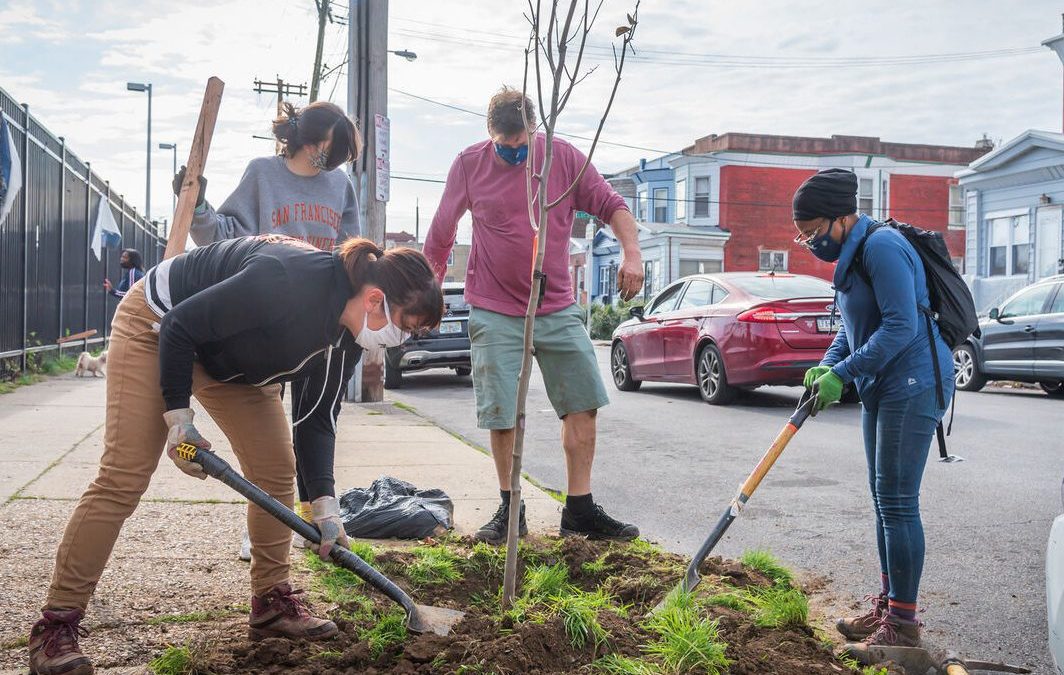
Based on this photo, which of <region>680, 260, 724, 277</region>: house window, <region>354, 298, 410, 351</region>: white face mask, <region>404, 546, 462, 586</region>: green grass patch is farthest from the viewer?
<region>680, 260, 724, 277</region>: house window

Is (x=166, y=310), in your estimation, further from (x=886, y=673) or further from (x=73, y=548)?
(x=886, y=673)

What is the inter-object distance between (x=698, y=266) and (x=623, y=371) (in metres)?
28.2

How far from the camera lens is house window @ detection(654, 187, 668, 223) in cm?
4356

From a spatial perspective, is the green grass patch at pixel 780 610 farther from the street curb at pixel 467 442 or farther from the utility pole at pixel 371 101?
the utility pole at pixel 371 101

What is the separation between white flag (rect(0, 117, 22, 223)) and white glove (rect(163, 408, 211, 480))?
8.75 metres

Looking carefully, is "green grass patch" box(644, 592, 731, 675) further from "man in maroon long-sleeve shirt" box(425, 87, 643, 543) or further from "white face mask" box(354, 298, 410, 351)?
"man in maroon long-sleeve shirt" box(425, 87, 643, 543)

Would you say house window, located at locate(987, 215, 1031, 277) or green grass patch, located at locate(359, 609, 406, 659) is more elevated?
house window, located at locate(987, 215, 1031, 277)

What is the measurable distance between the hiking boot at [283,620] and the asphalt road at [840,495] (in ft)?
6.68

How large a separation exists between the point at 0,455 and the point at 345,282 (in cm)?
471

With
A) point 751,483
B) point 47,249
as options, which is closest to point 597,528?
point 751,483

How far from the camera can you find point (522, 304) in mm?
4879

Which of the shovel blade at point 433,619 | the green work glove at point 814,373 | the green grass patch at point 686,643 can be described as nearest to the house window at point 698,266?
the green work glove at point 814,373

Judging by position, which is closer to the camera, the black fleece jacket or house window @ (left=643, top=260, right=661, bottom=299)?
the black fleece jacket

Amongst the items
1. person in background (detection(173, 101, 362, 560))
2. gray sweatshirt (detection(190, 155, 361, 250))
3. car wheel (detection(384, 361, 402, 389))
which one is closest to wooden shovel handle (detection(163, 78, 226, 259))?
person in background (detection(173, 101, 362, 560))
